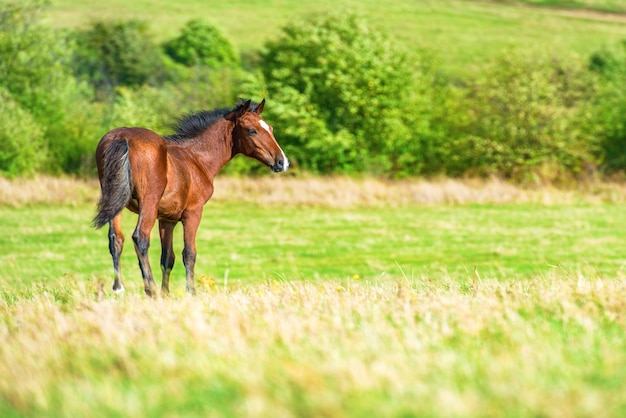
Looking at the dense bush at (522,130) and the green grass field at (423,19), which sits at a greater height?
the dense bush at (522,130)

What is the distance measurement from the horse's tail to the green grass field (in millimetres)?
97128

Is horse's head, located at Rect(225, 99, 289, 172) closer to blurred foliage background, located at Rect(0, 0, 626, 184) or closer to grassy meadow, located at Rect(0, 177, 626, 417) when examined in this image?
grassy meadow, located at Rect(0, 177, 626, 417)

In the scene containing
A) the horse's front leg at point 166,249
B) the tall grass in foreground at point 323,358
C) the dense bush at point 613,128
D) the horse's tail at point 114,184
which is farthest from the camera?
the dense bush at point 613,128

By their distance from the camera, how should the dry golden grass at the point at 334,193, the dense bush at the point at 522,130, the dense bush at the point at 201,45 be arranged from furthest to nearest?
1. the dense bush at the point at 201,45
2. the dense bush at the point at 522,130
3. the dry golden grass at the point at 334,193

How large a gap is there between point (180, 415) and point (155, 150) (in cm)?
602

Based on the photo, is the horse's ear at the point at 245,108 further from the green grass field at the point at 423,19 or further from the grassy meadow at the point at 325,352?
the green grass field at the point at 423,19

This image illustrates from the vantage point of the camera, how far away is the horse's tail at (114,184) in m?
9.57

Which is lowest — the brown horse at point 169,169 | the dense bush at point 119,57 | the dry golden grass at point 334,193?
the dense bush at point 119,57

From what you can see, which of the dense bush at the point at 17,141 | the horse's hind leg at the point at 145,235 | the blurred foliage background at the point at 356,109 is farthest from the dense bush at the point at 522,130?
the horse's hind leg at the point at 145,235

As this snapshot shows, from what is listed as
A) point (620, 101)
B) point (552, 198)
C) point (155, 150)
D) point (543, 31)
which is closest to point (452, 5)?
point (543, 31)

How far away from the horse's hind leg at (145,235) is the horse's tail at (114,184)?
0.27 metres

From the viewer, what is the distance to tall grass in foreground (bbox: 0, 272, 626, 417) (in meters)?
4.31

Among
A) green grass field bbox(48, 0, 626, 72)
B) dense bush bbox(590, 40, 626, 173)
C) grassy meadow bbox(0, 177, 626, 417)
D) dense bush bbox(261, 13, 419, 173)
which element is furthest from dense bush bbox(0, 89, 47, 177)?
green grass field bbox(48, 0, 626, 72)

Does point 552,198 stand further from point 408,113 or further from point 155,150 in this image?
point 155,150
